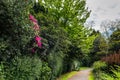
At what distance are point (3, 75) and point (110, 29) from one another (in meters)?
71.3

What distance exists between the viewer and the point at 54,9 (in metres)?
27.6

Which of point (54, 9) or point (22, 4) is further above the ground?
point (54, 9)

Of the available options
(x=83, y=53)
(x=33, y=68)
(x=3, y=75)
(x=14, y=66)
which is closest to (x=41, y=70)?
(x=33, y=68)

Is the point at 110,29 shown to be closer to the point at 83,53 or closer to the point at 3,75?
the point at 83,53

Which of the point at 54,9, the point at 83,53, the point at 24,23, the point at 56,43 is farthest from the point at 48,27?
the point at 83,53

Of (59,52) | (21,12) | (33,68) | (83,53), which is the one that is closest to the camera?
(21,12)

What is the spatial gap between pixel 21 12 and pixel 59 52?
9.75 metres

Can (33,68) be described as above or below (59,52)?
below

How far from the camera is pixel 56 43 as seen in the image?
703 inches

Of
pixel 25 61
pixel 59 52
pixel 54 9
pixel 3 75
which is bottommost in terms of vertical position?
pixel 3 75

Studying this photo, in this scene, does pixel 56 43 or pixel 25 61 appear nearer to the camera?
pixel 25 61

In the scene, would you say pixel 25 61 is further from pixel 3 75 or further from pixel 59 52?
pixel 59 52

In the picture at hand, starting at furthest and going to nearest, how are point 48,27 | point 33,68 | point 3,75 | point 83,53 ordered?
1. point 83,53
2. point 48,27
3. point 33,68
4. point 3,75

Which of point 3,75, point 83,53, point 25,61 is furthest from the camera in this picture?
point 83,53
